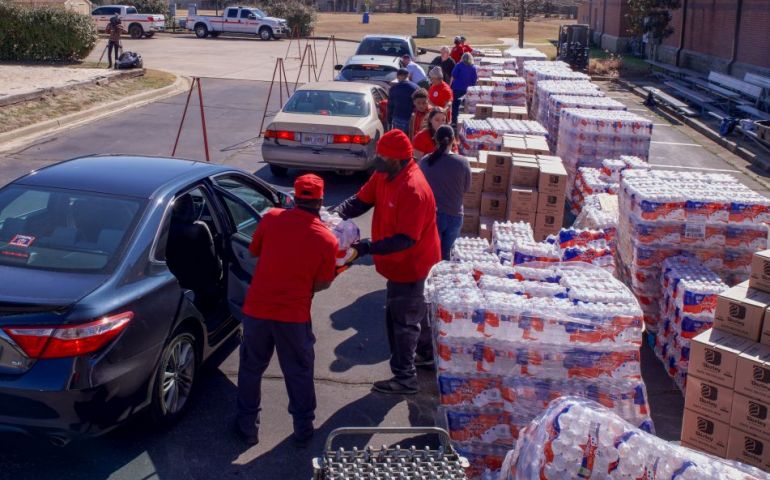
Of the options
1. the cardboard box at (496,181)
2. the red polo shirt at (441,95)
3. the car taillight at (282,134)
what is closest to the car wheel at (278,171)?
the car taillight at (282,134)

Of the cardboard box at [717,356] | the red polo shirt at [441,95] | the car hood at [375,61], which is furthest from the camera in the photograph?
the car hood at [375,61]

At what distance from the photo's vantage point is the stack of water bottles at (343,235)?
232 inches

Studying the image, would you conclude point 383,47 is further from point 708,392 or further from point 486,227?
point 708,392

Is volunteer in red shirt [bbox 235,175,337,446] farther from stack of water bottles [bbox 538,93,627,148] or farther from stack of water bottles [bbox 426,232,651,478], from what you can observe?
stack of water bottles [bbox 538,93,627,148]

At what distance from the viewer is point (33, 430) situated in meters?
4.58

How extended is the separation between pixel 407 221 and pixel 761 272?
8.14ft

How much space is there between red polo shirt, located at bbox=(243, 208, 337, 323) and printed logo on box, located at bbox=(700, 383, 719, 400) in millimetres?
2523

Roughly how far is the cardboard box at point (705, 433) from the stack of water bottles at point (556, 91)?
1029 centimetres

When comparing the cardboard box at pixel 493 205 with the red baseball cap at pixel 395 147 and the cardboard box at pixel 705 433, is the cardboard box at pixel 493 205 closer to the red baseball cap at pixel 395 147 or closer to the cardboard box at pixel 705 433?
the red baseball cap at pixel 395 147

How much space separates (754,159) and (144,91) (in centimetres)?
1591

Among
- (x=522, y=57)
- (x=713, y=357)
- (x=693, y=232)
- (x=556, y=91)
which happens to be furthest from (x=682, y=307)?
(x=522, y=57)

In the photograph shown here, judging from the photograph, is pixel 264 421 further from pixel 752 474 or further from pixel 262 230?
pixel 752 474

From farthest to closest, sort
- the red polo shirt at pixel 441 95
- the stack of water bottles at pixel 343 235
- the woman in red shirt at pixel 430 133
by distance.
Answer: the red polo shirt at pixel 441 95 < the woman in red shirt at pixel 430 133 < the stack of water bottles at pixel 343 235

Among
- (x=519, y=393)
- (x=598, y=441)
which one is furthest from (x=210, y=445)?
(x=598, y=441)
